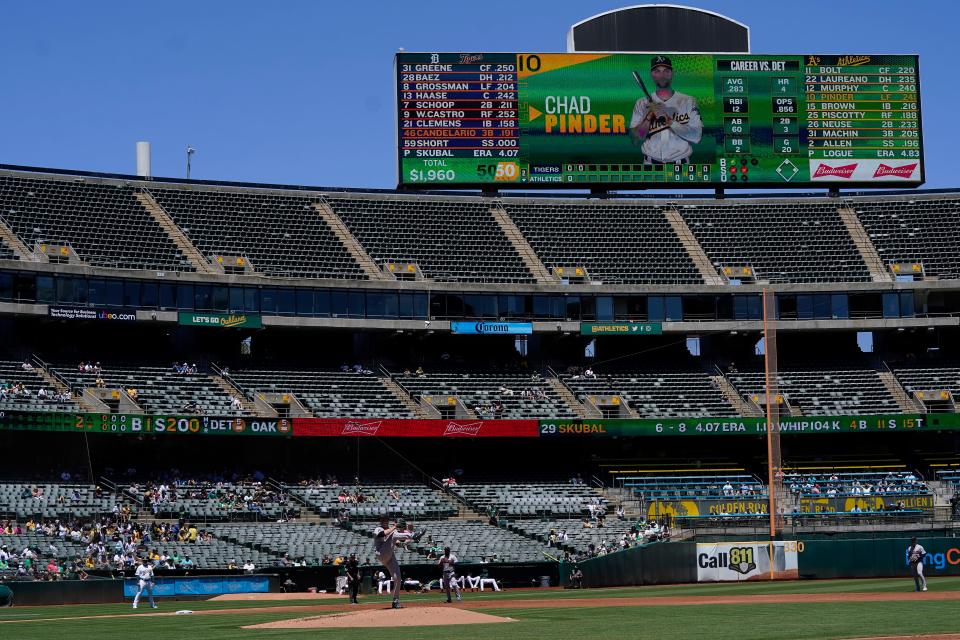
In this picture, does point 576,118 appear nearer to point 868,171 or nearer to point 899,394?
point 868,171

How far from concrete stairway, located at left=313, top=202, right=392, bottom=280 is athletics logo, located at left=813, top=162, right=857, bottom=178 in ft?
75.3

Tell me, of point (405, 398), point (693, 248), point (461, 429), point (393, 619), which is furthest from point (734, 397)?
point (393, 619)

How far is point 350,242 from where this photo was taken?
64.4 meters

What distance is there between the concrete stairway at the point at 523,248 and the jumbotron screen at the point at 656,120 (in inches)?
79.5

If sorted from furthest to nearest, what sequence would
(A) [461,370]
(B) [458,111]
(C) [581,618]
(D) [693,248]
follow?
(D) [693,248] < (B) [458,111] < (A) [461,370] < (C) [581,618]

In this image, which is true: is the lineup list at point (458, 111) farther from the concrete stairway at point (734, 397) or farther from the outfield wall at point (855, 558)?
the outfield wall at point (855, 558)

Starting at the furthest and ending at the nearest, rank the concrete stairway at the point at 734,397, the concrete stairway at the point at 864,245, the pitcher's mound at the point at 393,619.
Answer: the concrete stairway at the point at 864,245
the concrete stairway at the point at 734,397
the pitcher's mound at the point at 393,619

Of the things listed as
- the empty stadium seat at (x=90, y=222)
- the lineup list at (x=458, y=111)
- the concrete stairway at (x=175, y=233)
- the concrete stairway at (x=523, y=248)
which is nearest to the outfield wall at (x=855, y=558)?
the concrete stairway at (x=523, y=248)

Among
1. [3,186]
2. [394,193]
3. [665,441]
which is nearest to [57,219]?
[3,186]

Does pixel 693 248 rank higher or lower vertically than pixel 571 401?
higher

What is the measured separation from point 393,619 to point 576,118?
4645 cm

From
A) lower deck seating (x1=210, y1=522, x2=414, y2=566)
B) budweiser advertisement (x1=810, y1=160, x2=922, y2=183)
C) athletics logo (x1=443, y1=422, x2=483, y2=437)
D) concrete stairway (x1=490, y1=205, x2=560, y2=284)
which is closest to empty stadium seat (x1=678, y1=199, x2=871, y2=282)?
budweiser advertisement (x1=810, y1=160, x2=922, y2=183)

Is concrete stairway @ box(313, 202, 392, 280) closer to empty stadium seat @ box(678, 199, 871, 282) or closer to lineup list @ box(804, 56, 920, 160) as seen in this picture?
empty stadium seat @ box(678, 199, 871, 282)

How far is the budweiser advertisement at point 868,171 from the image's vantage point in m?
67.9
